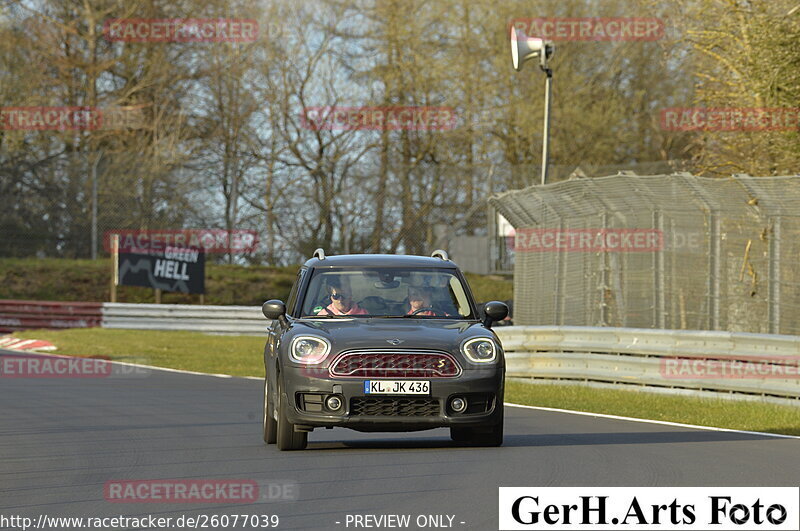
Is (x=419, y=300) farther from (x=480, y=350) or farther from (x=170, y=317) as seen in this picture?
(x=170, y=317)

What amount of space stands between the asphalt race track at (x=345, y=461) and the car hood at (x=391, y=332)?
2.80ft

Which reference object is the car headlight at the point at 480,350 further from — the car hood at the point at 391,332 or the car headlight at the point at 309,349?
the car headlight at the point at 309,349

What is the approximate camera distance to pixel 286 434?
12.0m

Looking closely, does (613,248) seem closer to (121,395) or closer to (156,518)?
(121,395)

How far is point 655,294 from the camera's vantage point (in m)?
20.5

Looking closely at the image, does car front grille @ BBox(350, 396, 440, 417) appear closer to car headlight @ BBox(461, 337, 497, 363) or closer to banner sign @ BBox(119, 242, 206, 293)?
car headlight @ BBox(461, 337, 497, 363)

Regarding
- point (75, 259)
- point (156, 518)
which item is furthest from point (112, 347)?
point (156, 518)

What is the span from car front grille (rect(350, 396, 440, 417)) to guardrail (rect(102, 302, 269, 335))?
23.3 metres

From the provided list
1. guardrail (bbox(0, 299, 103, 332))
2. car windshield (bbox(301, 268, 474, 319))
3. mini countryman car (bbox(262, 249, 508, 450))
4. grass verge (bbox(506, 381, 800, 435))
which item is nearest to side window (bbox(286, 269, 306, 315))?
car windshield (bbox(301, 268, 474, 319))

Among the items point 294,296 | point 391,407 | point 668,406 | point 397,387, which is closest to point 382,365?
point 397,387

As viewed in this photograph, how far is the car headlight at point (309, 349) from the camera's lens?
1184cm

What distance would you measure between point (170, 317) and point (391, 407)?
79.9 feet

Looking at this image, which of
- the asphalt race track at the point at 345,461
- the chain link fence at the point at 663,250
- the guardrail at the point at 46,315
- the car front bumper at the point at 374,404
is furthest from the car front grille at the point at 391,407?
the guardrail at the point at 46,315

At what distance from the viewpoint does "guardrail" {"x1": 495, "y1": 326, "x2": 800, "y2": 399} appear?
17.2m
